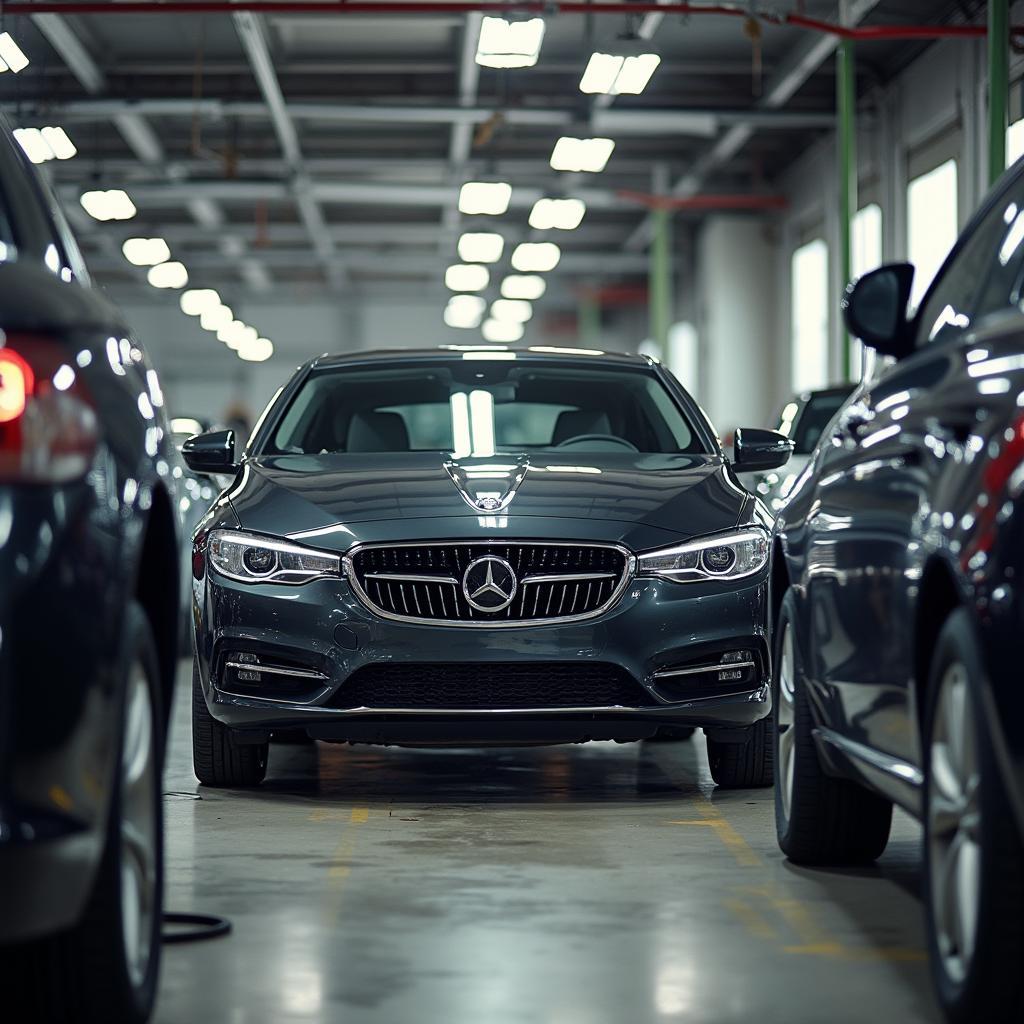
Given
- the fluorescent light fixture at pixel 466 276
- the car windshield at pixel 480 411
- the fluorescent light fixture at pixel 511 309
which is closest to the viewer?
the car windshield at pixel 480 411

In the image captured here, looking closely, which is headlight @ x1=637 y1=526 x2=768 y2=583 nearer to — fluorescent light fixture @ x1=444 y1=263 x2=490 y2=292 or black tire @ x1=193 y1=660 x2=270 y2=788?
black tire @ x1=193 y1=660 x2=270 y2=788

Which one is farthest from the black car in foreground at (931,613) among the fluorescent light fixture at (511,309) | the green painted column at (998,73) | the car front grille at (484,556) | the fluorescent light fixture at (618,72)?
the fluorescent light fixture at (511,309)

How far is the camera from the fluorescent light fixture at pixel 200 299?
128ft

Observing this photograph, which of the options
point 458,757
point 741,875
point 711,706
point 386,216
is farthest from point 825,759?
point 386,216

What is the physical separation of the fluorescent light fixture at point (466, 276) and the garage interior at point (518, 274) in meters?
0.72

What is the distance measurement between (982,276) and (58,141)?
57.6ft

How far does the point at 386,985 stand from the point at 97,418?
58.3 inches

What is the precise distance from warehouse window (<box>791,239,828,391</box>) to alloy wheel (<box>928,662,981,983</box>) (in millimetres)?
23194

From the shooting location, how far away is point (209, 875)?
525cm

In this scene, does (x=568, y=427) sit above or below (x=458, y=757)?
above

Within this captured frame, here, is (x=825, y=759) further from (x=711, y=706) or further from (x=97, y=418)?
(x=97, y=418)

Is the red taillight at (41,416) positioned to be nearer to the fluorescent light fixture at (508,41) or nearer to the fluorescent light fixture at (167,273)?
the fluorescent light fixture at (508,41)

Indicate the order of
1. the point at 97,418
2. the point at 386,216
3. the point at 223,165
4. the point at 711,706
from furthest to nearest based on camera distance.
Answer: the point at 386,216 < the point at 223,165 < the point at 711,706 < the point at 97,418

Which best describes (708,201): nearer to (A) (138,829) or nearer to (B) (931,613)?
(B) (931,613)
